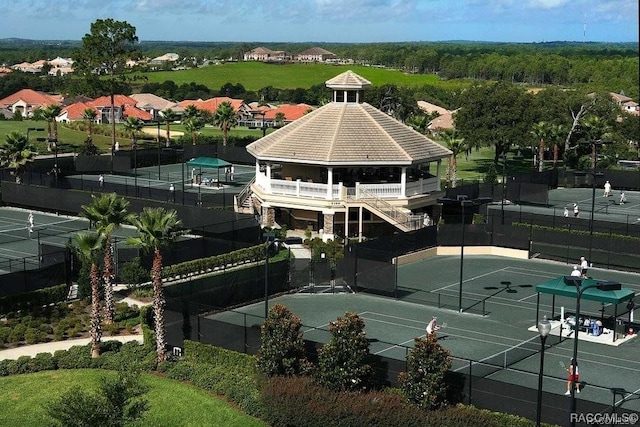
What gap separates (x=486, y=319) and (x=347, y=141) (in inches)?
810

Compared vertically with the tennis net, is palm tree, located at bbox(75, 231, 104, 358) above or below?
above

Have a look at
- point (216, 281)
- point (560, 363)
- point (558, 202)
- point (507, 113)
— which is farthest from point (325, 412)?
point (507, 113)

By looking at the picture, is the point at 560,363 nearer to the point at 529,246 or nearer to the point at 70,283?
the point at 529,246

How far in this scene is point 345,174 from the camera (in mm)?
58469

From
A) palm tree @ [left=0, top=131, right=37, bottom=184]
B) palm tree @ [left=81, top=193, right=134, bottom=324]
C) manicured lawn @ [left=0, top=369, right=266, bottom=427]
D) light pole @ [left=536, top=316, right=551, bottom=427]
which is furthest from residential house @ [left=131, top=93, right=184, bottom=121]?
light pole @ [left=536, top=316, right=551, bottom=427]

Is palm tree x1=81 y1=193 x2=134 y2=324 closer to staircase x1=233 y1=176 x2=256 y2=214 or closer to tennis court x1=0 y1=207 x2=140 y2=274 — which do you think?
tennis court x1=0 y1=207 x2=140 y2=274

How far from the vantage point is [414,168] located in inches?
2505

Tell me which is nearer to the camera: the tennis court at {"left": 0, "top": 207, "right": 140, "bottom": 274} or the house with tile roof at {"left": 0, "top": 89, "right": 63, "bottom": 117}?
the tennis court at {"left": 0, "top": 207, "right": 140, "bottom": 274}

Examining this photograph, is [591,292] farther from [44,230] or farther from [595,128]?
[595,128]

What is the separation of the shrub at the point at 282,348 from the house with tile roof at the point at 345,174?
23.6m

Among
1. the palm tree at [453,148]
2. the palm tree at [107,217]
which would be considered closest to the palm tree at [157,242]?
the palm tree at [107,217]

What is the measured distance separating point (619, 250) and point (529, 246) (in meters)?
4.64

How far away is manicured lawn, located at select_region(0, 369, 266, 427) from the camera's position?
95.0 feet

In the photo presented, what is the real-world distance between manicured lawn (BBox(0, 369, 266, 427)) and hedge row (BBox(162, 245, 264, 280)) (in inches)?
456
